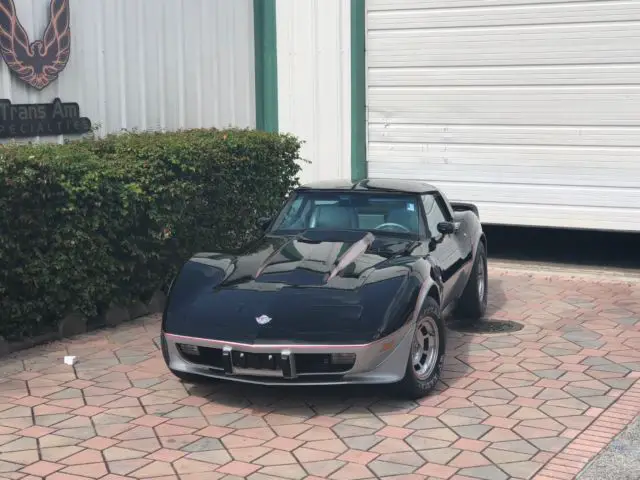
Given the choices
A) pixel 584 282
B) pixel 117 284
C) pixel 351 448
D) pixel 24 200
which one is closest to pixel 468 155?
pixel 584 282

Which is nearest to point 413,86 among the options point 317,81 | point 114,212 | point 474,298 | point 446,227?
point 317,81

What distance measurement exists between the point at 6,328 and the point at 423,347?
11.1 feet

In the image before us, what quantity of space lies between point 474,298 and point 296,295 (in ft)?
9.59

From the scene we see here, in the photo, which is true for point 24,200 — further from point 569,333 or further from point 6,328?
point 569,333

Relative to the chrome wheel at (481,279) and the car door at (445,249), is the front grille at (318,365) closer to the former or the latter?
the car door at (445,249)

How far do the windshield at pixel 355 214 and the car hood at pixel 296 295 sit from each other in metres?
0.59

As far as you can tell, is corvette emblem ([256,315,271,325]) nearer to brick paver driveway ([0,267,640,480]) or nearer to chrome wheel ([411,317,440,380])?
brick paver driveway ([0,267,640,480])

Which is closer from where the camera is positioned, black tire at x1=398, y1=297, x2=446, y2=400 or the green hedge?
black tire at x1=398, y1=297, x2=446, y2=400

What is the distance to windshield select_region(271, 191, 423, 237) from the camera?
730 centimetres

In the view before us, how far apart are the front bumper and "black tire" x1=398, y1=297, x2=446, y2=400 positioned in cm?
11

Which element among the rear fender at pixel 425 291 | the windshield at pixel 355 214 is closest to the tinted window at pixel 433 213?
the windshield at pixel 355 214

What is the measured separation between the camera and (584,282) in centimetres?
1036

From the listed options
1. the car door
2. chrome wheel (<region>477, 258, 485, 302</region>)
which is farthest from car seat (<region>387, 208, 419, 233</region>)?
chrome wheel (<region>477, 258, 485, 302</region>)

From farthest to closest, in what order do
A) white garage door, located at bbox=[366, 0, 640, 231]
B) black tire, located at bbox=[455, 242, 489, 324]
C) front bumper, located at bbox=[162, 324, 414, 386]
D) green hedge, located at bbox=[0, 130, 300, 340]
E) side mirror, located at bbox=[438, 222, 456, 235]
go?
white garage door, located at bbox=[366, 0, 640, 231] < black tire, located at bbox=[455, 242, 489, 324] < side mirror, located at bbox=[438, 222, 456, 235] < green hedge, located at bbox=[0, 130, 300, 340] < front bumper, located at bbox=[162, 324, 414, 386]
